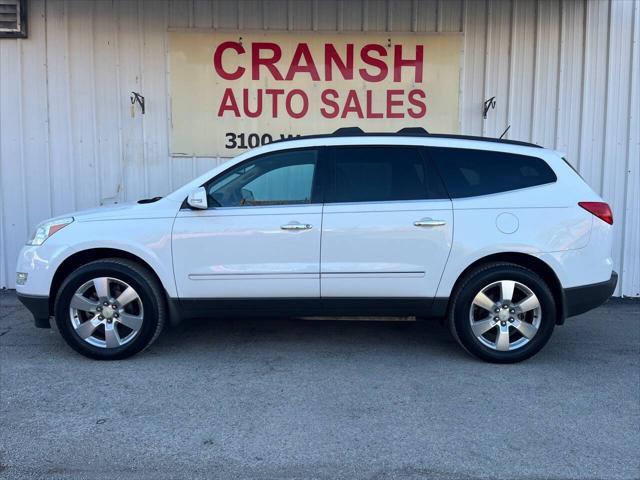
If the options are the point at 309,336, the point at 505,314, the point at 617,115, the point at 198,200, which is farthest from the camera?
the point at 617,115

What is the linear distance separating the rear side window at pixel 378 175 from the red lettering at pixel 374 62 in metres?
2.78

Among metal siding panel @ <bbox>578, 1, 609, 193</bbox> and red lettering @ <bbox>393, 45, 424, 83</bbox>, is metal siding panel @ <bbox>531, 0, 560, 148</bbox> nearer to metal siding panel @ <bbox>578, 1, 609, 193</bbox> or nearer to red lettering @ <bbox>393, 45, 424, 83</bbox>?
metal siding panel @ <bbox>578, 1, 609, 193</bbox>

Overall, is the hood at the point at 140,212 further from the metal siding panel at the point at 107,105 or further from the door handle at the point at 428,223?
the metal siding panel at the point at 107,105

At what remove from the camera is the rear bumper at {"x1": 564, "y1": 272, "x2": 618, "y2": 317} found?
477 centimetres

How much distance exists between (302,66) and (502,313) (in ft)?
13.7

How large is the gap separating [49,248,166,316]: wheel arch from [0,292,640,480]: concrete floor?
62cm

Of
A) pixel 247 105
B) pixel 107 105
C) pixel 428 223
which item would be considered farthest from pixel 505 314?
pixel 107 105

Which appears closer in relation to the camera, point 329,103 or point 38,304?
point 38,304

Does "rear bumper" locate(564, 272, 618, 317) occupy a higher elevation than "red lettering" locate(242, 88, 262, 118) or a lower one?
lower

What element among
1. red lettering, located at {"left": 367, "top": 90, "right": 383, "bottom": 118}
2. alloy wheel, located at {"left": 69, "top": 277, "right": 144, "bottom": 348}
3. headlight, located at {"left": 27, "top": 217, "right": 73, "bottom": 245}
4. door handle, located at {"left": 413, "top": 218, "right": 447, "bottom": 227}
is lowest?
alloy wheel, located at {"left": 69, "top": 277, "right": 144, "bottom": 348}

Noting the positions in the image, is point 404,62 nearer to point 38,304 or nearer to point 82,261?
point 82,261

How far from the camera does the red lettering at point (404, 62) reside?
24.3 feet

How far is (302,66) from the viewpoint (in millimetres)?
7379

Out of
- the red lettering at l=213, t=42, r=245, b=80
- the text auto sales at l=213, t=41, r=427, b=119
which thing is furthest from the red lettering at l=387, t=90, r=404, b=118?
the red lettering at l=213, t=42, r=245, b=80
